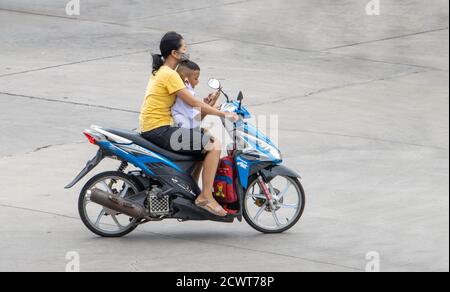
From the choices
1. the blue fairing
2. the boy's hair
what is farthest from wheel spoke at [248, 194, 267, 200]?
the boy's hair

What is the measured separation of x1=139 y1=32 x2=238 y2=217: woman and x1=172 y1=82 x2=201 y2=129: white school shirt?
52mm

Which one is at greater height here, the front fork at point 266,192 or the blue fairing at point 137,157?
the blue fairing at point 137,157

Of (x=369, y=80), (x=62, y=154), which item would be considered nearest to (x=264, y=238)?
(x=62, y=154)

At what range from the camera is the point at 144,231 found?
9.91m

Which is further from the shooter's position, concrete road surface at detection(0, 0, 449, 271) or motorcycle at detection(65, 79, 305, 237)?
motorcycle at detection(65, 79, 305, 237)

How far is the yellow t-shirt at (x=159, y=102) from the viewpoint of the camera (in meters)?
9.49

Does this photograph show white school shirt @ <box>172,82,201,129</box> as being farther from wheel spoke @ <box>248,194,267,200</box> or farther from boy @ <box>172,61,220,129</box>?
wheel spoke @ <box>248,194,267,200</box>

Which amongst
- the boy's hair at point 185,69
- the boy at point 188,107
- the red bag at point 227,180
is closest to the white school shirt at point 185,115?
A: the boy at point 188,107

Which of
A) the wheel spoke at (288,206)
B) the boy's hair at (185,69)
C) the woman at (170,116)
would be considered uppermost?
the boy's hair at (185,69)

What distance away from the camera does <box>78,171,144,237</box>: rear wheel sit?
9562 mm

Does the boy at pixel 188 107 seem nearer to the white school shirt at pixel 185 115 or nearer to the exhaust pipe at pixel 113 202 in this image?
the white school shirt at pixel 185 115

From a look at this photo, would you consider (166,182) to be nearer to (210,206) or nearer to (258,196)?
(210,206)

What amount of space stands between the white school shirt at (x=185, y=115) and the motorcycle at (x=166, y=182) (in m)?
0.24

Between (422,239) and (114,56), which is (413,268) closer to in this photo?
(422,239)
